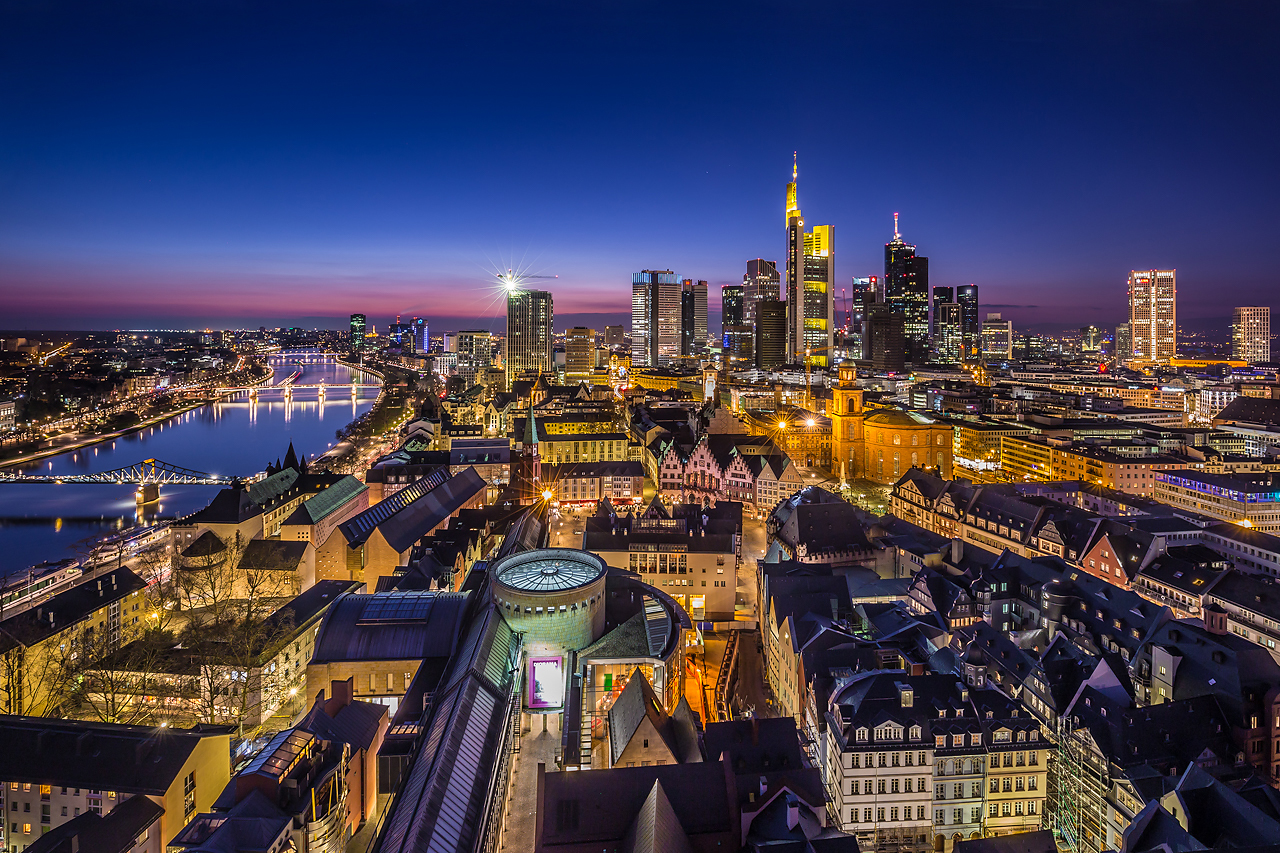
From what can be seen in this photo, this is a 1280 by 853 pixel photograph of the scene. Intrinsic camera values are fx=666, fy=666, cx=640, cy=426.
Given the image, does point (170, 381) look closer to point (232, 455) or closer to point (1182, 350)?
point (232, 455)

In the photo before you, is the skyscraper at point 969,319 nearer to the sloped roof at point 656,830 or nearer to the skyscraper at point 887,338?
the skyscraper at point 887,338

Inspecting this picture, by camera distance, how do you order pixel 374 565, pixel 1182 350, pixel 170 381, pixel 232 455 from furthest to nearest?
pixel 1182 350, pixel 170 381, pixel 232 455, pixel 374 565

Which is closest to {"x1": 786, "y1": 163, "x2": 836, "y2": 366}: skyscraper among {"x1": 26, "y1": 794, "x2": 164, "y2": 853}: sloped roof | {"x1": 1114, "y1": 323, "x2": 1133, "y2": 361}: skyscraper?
{"x1": 1114, "y1": 323, "x2": 1133, "y2": 361}: skyscraper

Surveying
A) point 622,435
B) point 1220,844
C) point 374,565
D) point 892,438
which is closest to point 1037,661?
point 1220,844

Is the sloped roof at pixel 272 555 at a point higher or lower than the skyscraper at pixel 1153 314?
lower

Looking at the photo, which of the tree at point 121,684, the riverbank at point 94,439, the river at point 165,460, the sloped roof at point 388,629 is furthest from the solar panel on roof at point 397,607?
the riverbank at point 94,439

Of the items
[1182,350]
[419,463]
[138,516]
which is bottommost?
[138,516]
